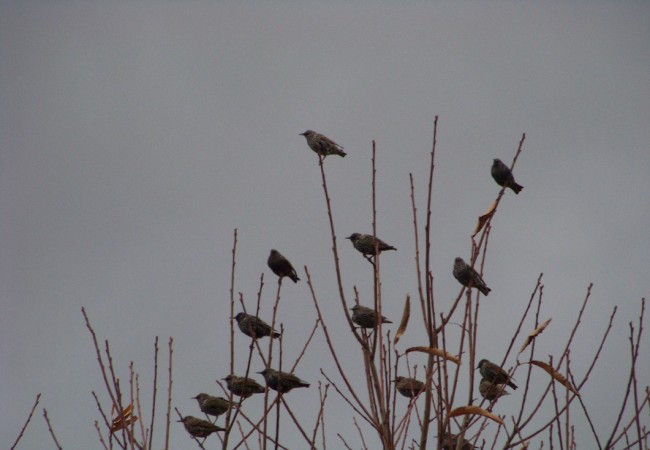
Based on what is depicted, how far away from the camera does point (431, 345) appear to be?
10.9ft

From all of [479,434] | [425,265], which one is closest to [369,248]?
[479,434]

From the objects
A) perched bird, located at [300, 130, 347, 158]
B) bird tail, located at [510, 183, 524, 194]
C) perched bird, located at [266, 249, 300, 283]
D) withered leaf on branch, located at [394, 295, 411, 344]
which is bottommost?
withered leaf on branch, located at [394, 295, 411, 344]

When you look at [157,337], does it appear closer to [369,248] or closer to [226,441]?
[226,441]

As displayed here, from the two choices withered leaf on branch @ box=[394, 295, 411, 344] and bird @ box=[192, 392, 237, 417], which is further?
bird @ box=[192, 392, 237, 417]

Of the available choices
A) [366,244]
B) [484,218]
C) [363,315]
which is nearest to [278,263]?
[366,244]

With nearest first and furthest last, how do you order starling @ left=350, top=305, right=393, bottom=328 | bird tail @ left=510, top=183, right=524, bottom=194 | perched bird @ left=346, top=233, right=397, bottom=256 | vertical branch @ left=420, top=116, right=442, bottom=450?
vertical branch @ left=420, top=116, right=442, bottom=450 → starling @ left=350, top=305, right=393, bottom=328 → bird tail @ left=510, top=183, right=524, bottom=194 → perched bird @ left=346, top=233, right=397, bottom=256

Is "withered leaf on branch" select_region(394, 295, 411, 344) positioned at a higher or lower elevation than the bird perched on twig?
lower

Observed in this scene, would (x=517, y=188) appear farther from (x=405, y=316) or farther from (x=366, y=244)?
(x=405, y=316)

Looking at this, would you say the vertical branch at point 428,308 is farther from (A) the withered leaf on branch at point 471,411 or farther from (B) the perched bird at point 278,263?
(B) the perched bird at point 278,263

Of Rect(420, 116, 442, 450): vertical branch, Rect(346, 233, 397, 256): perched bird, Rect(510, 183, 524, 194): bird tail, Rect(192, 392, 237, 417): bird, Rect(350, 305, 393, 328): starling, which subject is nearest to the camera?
Rect(420, 116, 442, 450): vertical branch

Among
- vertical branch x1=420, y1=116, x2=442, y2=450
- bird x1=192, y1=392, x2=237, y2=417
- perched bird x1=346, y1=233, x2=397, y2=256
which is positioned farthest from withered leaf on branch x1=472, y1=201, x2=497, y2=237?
bird x1=192, y1=392, x2=237, y2=417

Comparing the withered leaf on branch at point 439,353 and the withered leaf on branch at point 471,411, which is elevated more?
the withered leaf on branch at point 439,353

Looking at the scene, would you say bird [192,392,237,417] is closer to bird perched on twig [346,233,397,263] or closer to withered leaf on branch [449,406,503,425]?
bird perched on twig [346,233,397,263]

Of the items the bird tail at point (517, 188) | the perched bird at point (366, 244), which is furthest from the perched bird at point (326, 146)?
the bird tail at point (517, 188)
